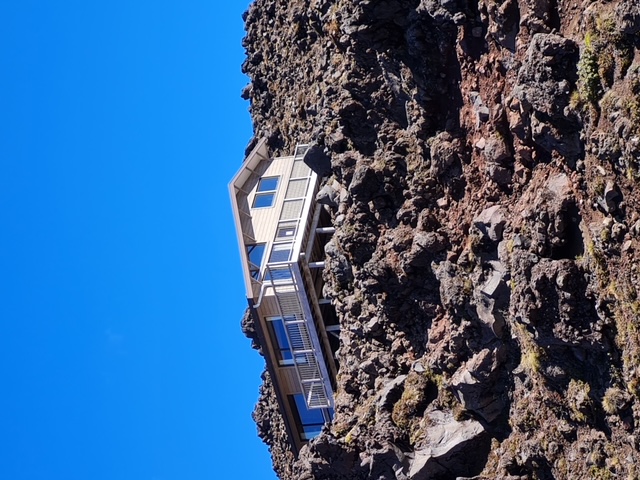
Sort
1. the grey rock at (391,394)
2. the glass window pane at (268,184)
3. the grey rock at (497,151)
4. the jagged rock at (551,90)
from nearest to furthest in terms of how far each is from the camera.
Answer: the jagged rock at (551,90)
the grey rock at (497,151)
the grey rock at (391,394)
the glass window pane at (268,184)

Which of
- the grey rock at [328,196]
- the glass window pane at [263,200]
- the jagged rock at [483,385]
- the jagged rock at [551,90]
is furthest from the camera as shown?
the glass window pane at [263,200]

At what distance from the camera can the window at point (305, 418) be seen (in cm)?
4319

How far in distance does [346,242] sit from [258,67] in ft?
67.8

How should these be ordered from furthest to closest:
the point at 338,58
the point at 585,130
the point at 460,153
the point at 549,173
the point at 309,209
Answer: the point at 309,209
the point at 338,58
the point at 460,153
the point at 549,173
the point at 585,130

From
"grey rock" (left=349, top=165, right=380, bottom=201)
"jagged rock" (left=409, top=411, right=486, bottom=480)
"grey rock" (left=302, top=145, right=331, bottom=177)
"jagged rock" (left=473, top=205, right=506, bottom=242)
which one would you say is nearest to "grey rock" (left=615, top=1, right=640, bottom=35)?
"jagged rock" (left=473, top=205, right=506, bottom=242)

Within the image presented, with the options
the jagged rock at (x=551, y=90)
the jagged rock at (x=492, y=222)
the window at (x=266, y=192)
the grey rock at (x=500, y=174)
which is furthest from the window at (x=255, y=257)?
the jagged rock at (x=551, y=90)

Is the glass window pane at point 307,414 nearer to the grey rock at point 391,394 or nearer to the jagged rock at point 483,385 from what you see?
the grey rock at point 391,394

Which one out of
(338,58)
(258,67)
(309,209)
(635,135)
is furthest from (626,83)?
(258,67)

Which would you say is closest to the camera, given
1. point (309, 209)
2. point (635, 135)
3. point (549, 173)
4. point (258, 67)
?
point (635, 135)

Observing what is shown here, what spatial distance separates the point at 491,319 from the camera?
1025 inches

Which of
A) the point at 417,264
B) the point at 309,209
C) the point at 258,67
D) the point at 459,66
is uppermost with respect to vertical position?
the point at 258,67

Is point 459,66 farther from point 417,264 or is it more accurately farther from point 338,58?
point 338,58

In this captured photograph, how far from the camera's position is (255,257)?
140 ft

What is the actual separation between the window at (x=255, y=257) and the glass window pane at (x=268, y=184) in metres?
3.55
